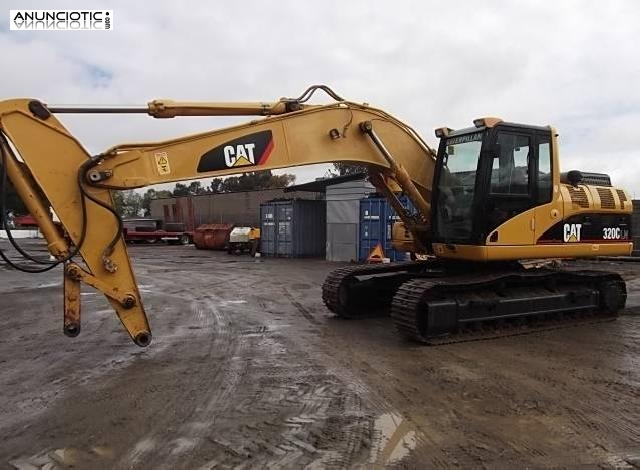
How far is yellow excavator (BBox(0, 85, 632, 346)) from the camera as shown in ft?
19.3

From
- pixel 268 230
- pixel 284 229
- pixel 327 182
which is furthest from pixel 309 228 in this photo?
pixel 327 182

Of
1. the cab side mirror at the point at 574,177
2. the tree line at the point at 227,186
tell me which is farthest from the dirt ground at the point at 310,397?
the tree line at the point at 227,186

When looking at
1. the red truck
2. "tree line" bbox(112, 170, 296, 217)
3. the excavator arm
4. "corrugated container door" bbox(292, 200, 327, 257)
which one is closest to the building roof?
"corrugated container door" bbox(292, 200, 327, 257)

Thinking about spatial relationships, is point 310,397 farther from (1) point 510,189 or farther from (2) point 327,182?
(2) point 327,182

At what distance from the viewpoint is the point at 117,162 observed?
616cm

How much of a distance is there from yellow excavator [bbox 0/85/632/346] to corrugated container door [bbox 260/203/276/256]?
18.3 metres

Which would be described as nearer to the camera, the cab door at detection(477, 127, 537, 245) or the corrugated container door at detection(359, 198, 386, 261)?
the cab door at detection(477, 127, 537, 245)

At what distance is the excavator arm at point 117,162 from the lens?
579cm

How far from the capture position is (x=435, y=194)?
27.9 feet

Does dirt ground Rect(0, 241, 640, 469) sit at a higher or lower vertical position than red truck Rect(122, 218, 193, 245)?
lower

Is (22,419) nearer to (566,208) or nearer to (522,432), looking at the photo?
(522,432)

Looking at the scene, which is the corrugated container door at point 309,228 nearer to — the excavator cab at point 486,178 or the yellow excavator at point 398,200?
the yellow excavator at point 398,200

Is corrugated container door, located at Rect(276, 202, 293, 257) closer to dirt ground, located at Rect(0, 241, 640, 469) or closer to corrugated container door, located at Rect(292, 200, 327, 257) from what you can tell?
corrugated container door, located at Rect(292, 200, 327, 257)

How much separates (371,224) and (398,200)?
13.5 m
